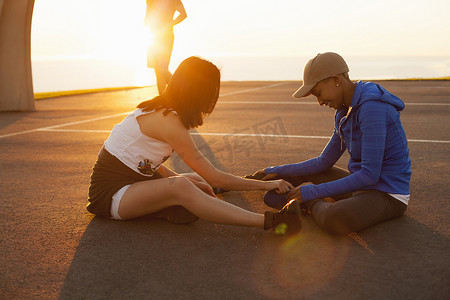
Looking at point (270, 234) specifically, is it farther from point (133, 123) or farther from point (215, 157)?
point (215, 157)

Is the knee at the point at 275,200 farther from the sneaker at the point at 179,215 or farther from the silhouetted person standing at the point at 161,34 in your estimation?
the silhouetted person standing at the point at 161,34

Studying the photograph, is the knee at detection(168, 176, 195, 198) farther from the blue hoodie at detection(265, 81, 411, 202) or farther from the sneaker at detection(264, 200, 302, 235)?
the blue hoodie at detection(265, 81, 411, 202)

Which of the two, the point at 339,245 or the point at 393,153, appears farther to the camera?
the point at 393,153

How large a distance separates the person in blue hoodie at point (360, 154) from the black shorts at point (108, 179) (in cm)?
122

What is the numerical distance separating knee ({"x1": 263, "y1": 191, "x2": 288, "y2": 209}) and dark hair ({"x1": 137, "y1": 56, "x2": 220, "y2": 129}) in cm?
89

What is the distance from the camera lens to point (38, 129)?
845cm

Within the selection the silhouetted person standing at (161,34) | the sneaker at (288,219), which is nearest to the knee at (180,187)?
the sneaker at (288,219)

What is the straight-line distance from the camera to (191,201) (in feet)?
11.1

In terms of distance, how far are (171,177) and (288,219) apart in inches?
33.9

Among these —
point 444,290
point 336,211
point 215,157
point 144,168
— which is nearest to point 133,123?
point 144,168

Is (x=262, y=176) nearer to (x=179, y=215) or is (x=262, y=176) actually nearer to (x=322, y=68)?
(x=179, y=215)

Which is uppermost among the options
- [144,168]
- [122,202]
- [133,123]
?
[133,123]

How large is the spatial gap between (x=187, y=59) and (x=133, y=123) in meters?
0.61

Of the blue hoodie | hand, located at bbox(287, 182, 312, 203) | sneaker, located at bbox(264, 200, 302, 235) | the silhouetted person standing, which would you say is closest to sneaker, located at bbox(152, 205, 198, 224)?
sneaker, located at bbox(264, 200, 302, 235)
